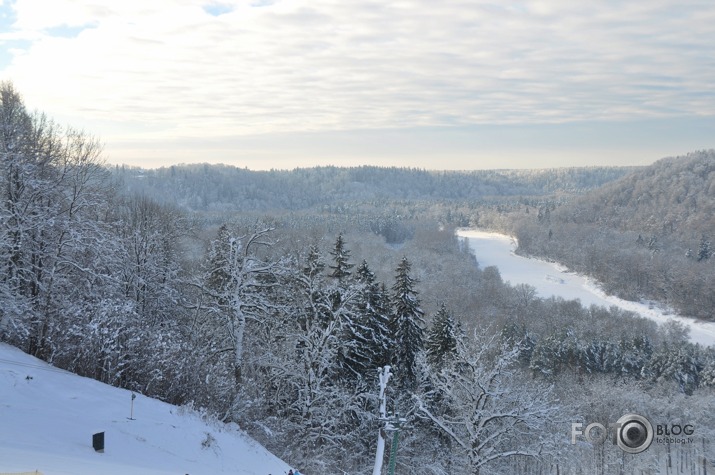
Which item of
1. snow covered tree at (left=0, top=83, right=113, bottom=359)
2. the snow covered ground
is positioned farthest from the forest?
the snow covered ground

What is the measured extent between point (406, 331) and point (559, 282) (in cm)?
9314

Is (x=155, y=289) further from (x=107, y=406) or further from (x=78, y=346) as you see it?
(x=107, y=406)

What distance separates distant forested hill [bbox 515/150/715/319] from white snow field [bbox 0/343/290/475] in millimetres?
93104

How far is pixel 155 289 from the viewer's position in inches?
981

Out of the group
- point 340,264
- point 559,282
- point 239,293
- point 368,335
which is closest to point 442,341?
point 368,335

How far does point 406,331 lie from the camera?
24969 mm

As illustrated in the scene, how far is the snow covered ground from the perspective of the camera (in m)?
84.7

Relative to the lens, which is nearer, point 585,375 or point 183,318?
point 183,318

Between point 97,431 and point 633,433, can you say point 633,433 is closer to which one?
point 633,433

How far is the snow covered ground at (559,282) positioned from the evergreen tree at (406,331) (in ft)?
205

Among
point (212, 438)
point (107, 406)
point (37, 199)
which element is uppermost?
point (37, 199)

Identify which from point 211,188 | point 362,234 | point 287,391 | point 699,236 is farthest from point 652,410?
point 211,188

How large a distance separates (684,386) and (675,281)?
54863 millimetres

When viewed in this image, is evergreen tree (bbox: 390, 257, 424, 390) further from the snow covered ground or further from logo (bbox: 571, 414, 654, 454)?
the snow covered ground
